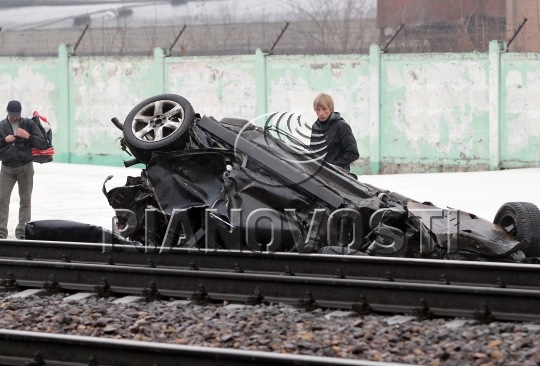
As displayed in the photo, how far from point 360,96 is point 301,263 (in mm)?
16337

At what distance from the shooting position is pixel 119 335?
802cm

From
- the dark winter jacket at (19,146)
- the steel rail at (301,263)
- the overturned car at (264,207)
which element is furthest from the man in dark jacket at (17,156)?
the overturned car at (264,207)

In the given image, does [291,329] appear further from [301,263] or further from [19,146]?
[19,146]

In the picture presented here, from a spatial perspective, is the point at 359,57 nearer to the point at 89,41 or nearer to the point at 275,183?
the point at 275,183

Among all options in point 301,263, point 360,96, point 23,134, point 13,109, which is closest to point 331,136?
point 301,263

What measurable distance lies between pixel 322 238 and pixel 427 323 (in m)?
2.68

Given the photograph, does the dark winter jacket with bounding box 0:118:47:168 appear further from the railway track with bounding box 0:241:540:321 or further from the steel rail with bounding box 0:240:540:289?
the railway track with bounding box 0:241:540:321

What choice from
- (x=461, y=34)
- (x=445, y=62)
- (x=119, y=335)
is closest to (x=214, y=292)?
(x=119, y=335)

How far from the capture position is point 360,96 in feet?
85.7

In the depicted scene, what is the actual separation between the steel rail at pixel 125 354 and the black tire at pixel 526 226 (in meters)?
4.83

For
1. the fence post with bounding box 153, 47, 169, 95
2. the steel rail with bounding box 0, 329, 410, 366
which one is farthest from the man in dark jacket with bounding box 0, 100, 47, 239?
the fence post with bounding box 153, 47, 169, 95

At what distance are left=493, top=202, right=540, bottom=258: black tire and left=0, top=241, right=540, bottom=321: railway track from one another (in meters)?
1.52

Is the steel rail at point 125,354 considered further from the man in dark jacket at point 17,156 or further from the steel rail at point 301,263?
the man in dark jacket at point 17,156

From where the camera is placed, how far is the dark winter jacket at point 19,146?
48.3ft
